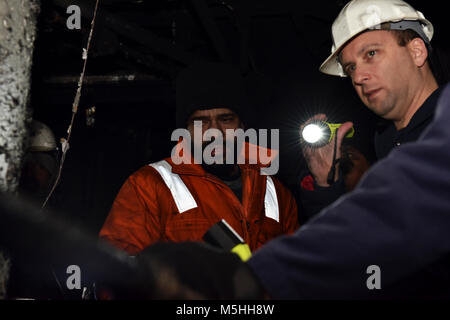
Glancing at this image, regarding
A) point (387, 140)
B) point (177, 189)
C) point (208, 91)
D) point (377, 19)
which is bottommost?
point (177, 189)

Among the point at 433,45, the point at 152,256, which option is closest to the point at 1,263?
the point at 152,256

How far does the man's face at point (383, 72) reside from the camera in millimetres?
1961

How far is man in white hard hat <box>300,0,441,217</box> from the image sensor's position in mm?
1955

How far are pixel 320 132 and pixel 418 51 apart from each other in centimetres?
83

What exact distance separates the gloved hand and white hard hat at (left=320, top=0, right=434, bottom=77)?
1.85 meters

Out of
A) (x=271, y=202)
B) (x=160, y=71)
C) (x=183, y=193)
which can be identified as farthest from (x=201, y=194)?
(x=160, y=71)

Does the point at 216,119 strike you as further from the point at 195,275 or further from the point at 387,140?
the point at 195,275

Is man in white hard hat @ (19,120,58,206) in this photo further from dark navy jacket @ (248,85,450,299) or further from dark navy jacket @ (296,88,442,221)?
dark navy jacket @ (248,85,450,299)

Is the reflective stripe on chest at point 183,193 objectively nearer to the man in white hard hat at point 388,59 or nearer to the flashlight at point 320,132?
the flashlight at point 320,132

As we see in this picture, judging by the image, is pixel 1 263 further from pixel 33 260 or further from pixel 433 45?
pixel 433 45

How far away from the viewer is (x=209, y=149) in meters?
2.96

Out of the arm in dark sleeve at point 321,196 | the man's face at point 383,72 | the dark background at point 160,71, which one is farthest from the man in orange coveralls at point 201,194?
the man's face at point 383,72

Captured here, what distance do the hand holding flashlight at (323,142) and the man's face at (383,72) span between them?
1.60 ft

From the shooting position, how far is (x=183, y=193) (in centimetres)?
248
